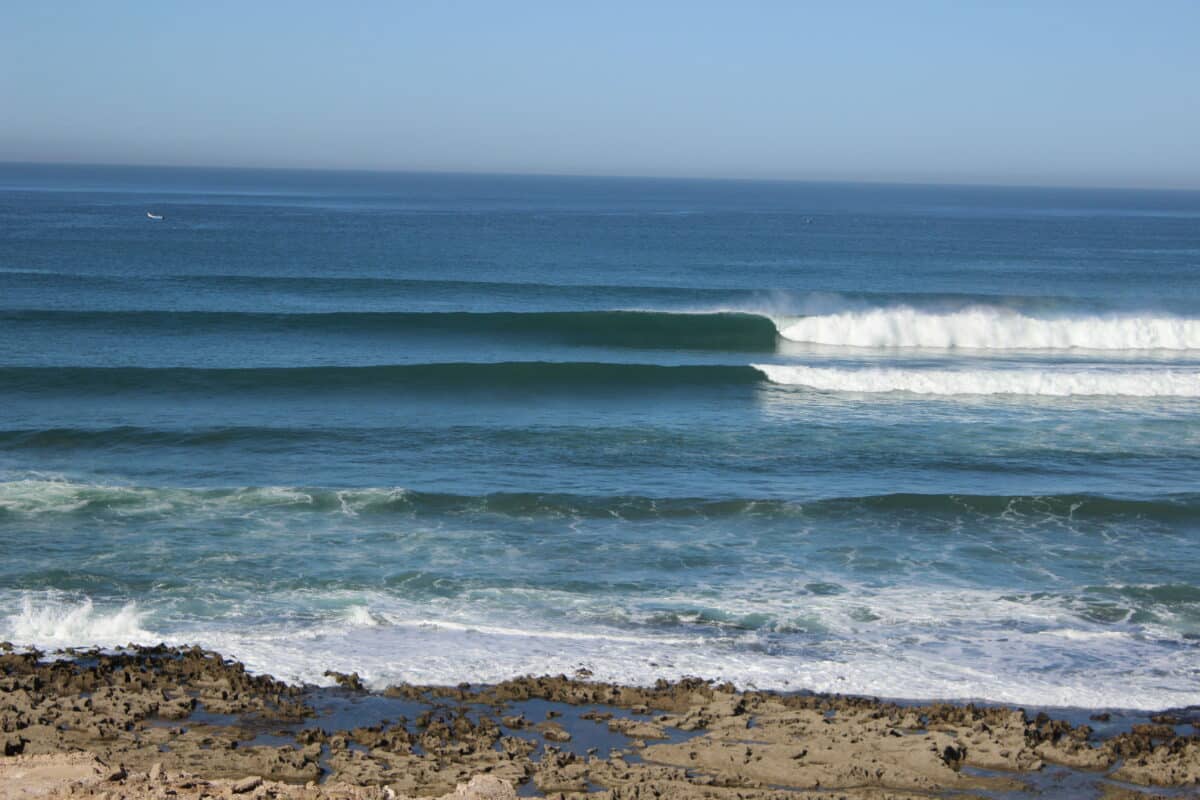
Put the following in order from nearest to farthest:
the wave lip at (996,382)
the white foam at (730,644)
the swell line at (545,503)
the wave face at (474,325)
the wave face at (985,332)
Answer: the white foam at (730,644) → the swell line at (545,503) → the wave lip at (996,382) → the wave face at (474,325) → the wave face at (985,332)

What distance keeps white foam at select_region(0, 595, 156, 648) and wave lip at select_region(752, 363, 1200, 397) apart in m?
15.4

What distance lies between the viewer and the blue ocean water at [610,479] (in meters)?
11.4

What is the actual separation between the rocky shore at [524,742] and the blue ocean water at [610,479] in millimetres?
586

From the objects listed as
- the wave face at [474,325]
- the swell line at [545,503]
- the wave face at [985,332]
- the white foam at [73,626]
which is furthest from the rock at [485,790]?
the wave face at [985,332]

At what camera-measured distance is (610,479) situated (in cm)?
1692

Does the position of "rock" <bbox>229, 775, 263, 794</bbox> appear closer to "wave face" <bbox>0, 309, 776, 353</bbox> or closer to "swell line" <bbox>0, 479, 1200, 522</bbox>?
"swell line" <bbox>0, 479, 1200, 522</bbox>

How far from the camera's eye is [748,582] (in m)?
13.1

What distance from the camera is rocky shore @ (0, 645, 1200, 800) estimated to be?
27.0 ft

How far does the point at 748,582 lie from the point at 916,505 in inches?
153

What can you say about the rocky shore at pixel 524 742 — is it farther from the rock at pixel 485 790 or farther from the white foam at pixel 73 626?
the white foam at pixel 73 626

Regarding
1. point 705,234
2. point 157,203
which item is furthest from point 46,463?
point 157,203

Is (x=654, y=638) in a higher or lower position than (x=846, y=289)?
lower

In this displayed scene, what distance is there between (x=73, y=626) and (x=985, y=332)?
2400 centimetres

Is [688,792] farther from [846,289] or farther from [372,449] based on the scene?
[846,289]
